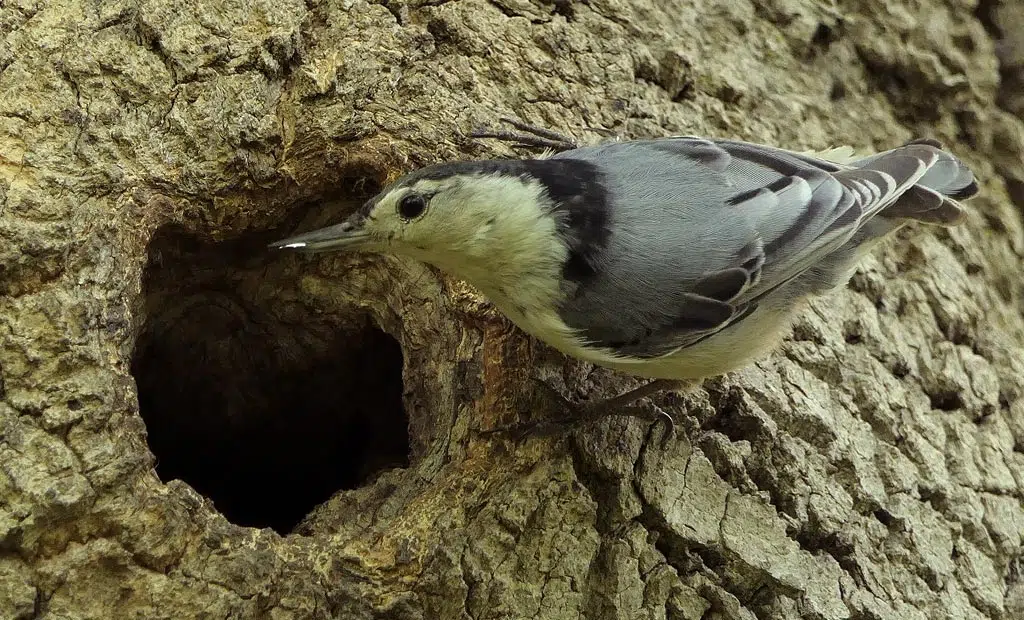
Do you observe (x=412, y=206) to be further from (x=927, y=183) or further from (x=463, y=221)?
(x=927, y=183)

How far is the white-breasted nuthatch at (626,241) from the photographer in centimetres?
198

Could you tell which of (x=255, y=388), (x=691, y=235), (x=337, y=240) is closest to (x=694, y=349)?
(x=691, y=235)

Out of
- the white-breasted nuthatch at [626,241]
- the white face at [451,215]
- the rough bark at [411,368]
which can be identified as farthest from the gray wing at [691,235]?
the rough bark at [411,368]

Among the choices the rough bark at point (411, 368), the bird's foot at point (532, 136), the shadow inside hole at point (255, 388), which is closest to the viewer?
the rough bark at point (411, 368)

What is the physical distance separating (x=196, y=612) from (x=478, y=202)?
0.93 metres

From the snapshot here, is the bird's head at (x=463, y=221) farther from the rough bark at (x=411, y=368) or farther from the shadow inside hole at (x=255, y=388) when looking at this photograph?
the shadow inside hole at (x=255, y=388)

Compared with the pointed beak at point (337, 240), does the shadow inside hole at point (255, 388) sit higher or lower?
lower

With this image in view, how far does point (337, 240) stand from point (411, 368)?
1.34 feet

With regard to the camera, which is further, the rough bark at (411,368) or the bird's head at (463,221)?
the bird's head at (463,221)

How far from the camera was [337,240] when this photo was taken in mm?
1977

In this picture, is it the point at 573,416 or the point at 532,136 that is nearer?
the point at 573,416

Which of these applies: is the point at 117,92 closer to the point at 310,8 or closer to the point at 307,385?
the point at 310,8

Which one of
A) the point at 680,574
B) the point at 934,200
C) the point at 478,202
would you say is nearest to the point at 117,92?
the point at 478,202

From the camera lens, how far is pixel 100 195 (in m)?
1.92
